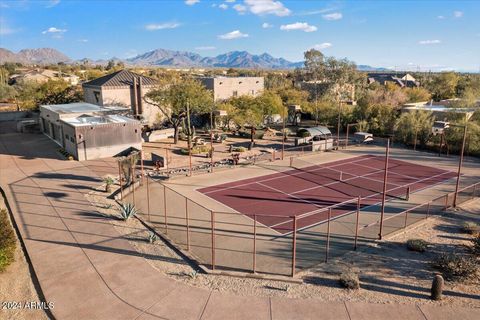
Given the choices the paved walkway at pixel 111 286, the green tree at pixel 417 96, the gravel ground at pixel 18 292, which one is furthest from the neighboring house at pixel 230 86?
the gravel ground at pixel 18 292

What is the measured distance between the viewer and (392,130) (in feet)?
147

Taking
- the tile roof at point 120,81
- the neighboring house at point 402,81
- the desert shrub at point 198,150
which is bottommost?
the desert shrub at point 198,150

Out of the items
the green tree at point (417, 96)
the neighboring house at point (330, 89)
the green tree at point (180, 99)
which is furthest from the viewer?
the neighboring house at point (330, 89)

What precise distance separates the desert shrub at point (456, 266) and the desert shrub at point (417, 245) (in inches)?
47.8

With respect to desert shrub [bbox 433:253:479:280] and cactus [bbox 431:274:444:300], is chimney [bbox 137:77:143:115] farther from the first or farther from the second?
cactus [bbox 431:274:444:300]

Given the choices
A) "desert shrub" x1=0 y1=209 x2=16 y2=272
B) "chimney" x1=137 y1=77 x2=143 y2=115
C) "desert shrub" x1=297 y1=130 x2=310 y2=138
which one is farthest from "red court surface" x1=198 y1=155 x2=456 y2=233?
"chimney" x1=137 y1=77 x2=143 y2=115

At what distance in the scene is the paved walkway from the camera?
11.8m

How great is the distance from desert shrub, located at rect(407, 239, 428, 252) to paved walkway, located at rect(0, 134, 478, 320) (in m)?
4.23

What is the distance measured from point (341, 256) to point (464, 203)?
468 inches

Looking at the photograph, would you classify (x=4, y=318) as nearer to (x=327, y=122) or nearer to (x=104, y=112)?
(x=104, y=112)

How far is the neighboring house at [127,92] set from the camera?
43406 mm

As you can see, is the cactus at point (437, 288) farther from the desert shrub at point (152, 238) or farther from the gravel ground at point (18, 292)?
the gravel ground at point (18, 292)

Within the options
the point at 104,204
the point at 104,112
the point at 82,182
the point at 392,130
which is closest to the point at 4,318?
the point at 104,204

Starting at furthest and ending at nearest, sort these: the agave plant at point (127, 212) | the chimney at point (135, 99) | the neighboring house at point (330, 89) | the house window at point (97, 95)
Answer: the neighboring house at point (330, 89)
the house window at point (97, 95)
the chimney at point (135, 99)
the agave plant at point (127, 212)
